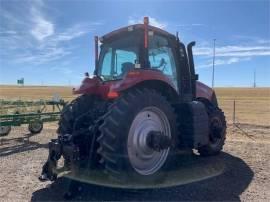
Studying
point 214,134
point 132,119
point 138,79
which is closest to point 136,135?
point 132,119

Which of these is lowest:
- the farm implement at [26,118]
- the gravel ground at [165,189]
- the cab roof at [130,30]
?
the gravel ground at [165,189]

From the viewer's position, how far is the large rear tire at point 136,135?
177 inches

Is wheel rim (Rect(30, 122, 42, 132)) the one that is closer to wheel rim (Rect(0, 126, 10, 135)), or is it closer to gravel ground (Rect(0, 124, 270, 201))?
wheel rim (Rect(0, 126, 10, 135))

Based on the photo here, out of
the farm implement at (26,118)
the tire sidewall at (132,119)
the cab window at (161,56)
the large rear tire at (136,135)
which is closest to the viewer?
the large rear tire at (136,135)

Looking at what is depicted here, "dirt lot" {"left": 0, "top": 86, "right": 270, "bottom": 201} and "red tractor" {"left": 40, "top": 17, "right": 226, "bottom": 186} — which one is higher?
"red tractor" {"left": 40, "top": 17, "right": 226, "bottom": 186}

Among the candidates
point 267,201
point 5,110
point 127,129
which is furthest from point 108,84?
point 5,110

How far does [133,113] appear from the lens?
4.75m

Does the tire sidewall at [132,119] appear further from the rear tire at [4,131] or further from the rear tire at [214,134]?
the rear tire at [4,131]

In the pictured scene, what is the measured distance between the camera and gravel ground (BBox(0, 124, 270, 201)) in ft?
15.6

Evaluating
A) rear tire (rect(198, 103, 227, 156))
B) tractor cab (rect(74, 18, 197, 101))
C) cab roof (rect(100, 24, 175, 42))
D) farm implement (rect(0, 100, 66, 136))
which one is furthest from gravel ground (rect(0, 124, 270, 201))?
cab roof (rect(100, 24, 175, 42))

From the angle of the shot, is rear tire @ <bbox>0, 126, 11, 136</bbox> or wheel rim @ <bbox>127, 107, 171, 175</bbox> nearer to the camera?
wheel rim @ <bbox>127, 107, 171, 175</bbox>

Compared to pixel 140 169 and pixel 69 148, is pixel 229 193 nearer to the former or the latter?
pixel 140 169

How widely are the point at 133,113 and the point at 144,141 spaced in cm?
59

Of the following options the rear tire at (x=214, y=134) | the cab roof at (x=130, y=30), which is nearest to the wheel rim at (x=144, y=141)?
the cab roof at (x=130, y=30)
